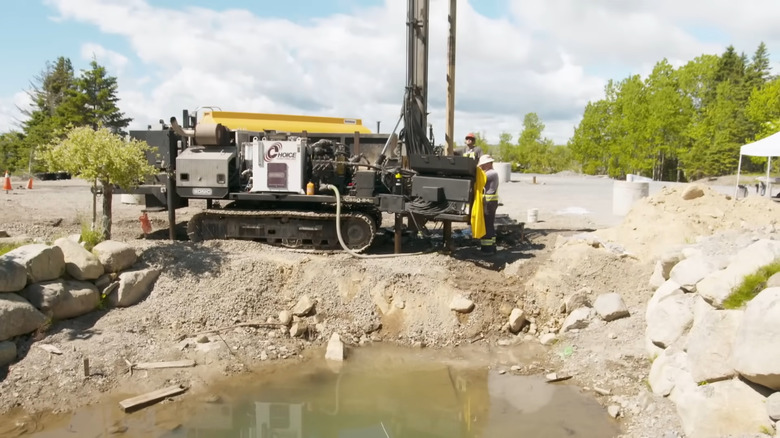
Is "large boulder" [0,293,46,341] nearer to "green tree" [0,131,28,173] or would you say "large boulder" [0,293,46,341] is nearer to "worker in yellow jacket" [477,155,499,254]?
"worker in yellow jacket" [477,155,499,254]

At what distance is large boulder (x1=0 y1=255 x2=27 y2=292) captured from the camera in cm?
700

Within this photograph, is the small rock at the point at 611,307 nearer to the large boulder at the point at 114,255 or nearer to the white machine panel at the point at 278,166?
the white machine panel at the point at 278,166

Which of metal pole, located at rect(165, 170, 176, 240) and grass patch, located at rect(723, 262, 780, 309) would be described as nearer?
grass patch, located at rect(723, 262, 780, 309)

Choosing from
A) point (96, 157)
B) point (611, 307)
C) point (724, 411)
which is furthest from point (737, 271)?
point (96, 157)

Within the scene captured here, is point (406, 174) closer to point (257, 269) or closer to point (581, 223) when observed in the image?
point (257, 269)

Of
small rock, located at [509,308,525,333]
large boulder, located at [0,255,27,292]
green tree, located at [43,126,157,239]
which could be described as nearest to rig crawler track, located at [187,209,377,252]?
green tree, located at [43,126,157,239]

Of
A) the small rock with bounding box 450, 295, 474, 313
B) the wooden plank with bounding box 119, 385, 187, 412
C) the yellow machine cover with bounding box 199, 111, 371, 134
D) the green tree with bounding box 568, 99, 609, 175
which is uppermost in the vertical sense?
the green tree with bounding box 568, 99, 609, 175

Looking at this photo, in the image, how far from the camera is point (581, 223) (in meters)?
14.1

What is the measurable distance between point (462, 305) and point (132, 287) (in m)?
4.61

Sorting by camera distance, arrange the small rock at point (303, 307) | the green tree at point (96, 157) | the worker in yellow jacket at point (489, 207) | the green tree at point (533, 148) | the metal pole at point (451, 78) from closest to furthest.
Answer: the small rock at point (303, 307) → the green tree at point (96, 157) → the worker in yellow jacket at point (489, 207) → the metal pole at point (451, 78) → the green tree at point (533, 148)

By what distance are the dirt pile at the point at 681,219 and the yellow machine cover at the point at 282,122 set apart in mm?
5726

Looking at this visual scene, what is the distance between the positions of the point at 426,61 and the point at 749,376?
770 cm

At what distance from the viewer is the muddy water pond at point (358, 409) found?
6.03 m

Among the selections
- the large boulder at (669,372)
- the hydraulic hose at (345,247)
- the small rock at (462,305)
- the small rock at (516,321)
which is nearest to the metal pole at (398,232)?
the hydraulic hose at (345,247)
